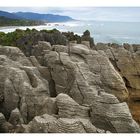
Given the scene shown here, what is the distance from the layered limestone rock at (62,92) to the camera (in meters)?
8.90

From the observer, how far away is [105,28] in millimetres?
9430

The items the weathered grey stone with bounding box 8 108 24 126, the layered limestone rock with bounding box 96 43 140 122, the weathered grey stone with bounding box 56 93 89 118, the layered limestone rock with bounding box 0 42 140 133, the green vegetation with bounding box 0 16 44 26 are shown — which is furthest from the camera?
the layered limestone rock with bounding box 96 43 140 122

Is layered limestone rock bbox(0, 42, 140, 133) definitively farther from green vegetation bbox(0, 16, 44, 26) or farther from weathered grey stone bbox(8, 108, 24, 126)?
green vegetation bbox(0, 16, 44, 26)

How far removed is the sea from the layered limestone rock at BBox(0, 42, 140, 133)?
105cm

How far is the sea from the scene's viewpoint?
30.9 ft

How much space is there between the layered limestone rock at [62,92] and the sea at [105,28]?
3.45ft

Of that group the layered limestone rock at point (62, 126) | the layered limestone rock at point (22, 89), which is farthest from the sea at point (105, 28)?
the layered limestone rock at point (62, 126)

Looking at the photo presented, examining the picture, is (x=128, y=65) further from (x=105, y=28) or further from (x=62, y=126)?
(x=62, y=126)

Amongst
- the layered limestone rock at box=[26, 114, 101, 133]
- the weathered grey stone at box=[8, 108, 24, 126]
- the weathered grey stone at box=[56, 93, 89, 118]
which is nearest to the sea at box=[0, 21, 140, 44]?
the weathered grey stone at box=[56, 93, 89, 118]

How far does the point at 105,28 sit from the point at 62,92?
6.65ft

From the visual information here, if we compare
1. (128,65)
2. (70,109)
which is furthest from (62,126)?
(128,65)

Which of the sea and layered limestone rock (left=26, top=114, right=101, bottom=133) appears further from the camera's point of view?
the sea

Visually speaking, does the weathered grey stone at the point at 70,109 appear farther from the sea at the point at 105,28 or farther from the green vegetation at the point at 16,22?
the green vegetation at the point at 16,22
